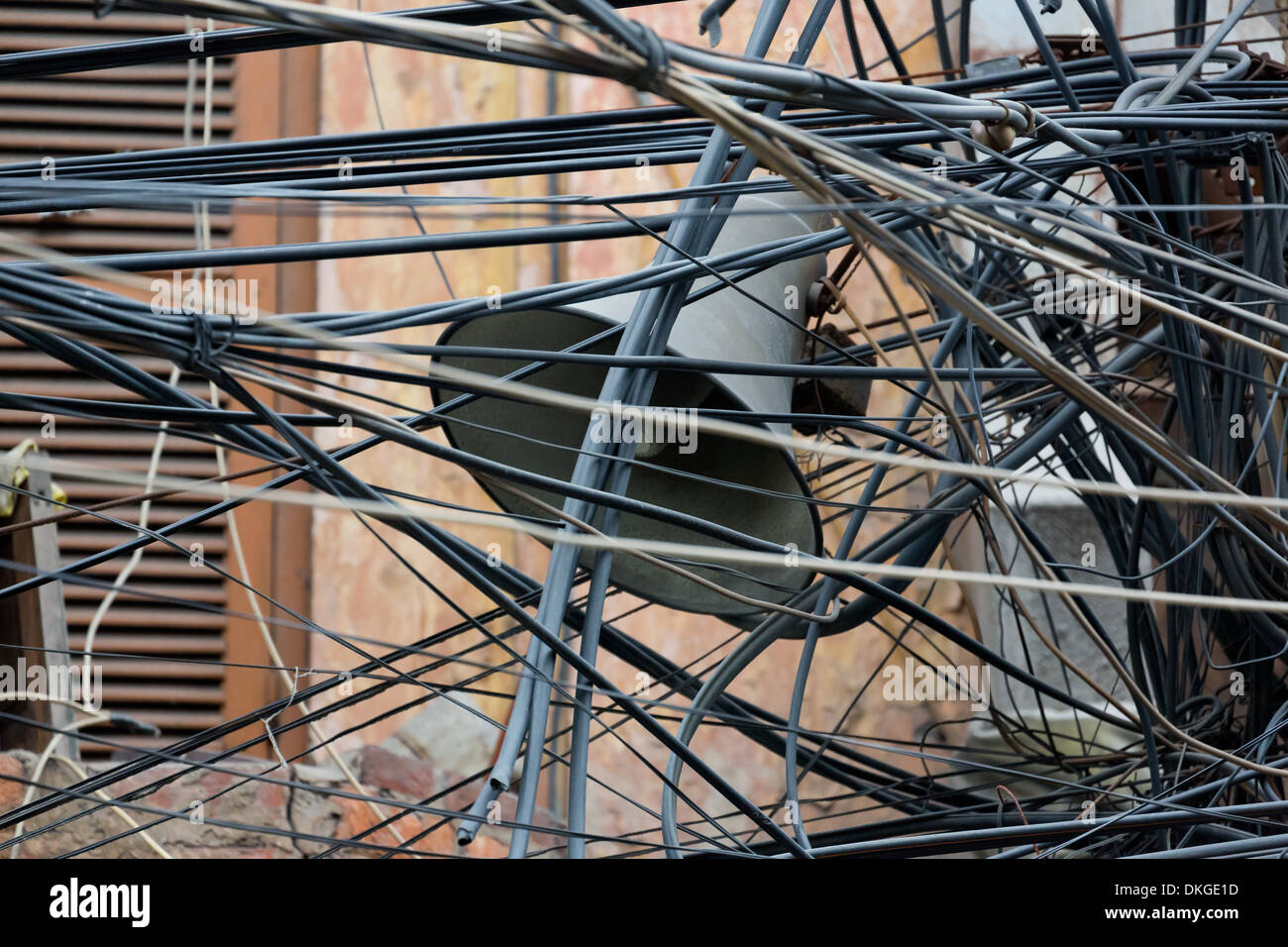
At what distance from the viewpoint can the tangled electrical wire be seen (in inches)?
43.3

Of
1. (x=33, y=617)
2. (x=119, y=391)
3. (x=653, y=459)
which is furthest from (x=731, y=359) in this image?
(x=119, y=391)

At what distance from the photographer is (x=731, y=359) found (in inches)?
62.5

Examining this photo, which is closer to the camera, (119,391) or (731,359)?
(731,359)

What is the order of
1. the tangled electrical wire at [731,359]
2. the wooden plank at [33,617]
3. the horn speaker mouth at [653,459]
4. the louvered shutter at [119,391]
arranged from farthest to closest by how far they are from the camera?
the louvered shutter at [119,391] < the wooden plank at [33,617] < the horn speaker mouth at [653,459] < the tangled electrical wire at [731,359]

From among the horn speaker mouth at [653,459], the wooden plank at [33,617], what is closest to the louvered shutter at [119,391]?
the wooden plank at [33,617]

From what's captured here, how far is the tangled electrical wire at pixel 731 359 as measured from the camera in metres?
1.10

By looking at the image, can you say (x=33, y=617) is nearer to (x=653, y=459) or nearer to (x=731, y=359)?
(x=653, y=459)

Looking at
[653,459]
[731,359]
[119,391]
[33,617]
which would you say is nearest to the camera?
[731,359]

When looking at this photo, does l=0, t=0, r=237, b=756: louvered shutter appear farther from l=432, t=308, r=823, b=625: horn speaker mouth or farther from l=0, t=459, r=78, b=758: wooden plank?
l=432, t=308, r=823, b=625: horn speaker mouth

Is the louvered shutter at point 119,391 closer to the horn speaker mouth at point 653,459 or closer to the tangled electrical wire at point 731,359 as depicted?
the tangled electrical wire at point 731,359

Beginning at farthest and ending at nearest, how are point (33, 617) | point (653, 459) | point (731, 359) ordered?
point (33, 617) → point (653, 459) → point (731, 359)

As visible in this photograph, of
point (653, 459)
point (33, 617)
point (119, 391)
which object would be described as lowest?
point (33, 617)

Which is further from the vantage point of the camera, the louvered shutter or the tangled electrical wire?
the louvered shutter

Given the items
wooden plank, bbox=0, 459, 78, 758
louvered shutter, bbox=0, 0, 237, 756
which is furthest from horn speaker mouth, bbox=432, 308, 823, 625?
louvered shutter, bbox=0, 0, 237, 756
